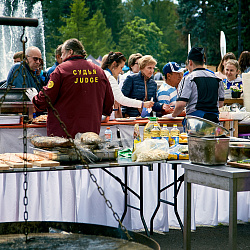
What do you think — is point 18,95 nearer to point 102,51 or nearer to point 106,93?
point 106,93

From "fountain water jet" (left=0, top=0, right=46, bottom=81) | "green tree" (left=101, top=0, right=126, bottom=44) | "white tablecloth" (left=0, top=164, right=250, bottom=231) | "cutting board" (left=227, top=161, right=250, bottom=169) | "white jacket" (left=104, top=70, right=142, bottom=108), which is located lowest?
"white tablecloth" (left=0, top=164, right=250, bottom=231)

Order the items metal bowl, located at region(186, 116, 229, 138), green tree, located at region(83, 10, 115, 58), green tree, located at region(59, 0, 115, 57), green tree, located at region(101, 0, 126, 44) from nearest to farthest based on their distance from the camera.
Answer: metal bowl, located at region(186, 116, 229, 138) < green tree, located at region(59, 0, 115, 57) < green tree, located at region(83, 10, 115, 58) < green tree, located at region(101, 0, 126, 44)

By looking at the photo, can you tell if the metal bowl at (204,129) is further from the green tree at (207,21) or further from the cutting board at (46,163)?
the green tree at (207,21)

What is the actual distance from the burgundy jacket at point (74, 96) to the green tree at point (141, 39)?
41.4 m

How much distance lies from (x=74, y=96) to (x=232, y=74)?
14.4 ft

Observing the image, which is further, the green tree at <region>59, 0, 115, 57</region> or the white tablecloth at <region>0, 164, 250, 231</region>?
the green tree at <region>59, 0, 115, 57</region>

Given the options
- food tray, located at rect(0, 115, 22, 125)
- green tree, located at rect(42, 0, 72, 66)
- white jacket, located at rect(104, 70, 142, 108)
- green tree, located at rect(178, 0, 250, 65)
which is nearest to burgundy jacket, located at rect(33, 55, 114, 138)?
food tray, located at rect(0, 115, 22, 125)

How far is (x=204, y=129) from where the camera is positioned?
3709mm

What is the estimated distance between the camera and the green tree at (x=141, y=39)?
46.7 m

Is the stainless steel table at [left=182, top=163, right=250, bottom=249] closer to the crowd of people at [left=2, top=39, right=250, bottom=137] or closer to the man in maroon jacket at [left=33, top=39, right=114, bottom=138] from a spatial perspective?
the crowd of people at [left=2, top=39, right=250, bottom=137]

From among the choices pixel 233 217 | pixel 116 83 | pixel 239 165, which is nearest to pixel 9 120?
pixel 116 83

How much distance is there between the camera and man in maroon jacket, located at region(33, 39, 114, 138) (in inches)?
196

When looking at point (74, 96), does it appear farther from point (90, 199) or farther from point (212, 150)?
point (212, 150)

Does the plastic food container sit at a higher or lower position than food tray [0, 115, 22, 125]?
lower
